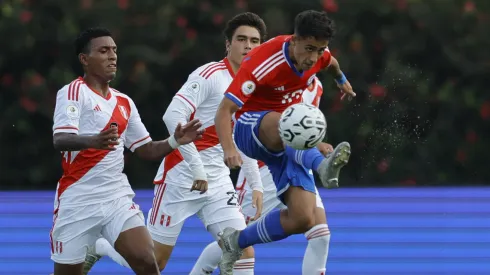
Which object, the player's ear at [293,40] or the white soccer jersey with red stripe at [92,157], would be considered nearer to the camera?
the player's ear at [293,40]

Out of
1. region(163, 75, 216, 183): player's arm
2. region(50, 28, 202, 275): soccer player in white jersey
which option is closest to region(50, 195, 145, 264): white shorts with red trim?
region(50, 28, 202, 275): soccer player in white jersey

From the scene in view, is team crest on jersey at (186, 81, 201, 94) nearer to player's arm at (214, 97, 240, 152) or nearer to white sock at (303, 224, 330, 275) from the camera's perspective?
player's arm at (214, 97, 240, 152)

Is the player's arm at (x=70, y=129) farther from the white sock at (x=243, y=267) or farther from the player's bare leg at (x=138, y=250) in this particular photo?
the white sock at (x=243, y=267)

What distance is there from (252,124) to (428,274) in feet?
7.50

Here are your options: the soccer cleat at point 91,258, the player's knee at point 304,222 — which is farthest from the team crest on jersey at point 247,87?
the soccer cleat at point 91,258

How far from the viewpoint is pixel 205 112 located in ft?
22.4

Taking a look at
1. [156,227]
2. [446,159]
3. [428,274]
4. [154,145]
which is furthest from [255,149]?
[446,159]

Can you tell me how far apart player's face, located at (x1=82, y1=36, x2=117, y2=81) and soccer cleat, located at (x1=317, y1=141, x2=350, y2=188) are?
1.43 m

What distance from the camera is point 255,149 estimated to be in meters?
5.94

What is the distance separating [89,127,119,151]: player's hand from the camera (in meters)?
5.59

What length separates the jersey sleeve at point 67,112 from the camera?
19.4 ft

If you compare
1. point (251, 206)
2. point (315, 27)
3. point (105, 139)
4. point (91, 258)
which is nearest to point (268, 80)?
point (315, 27)

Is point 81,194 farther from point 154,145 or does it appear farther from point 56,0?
point 56,0

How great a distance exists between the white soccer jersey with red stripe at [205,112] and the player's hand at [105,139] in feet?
3.66
